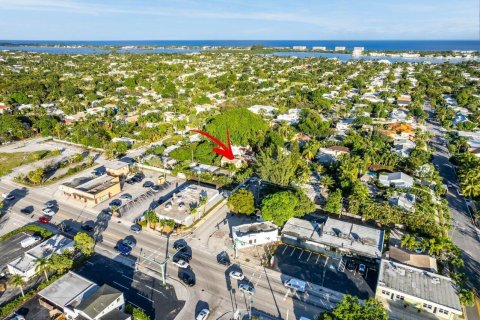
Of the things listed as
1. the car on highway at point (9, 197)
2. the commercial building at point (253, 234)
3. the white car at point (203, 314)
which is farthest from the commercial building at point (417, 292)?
the car on highway at point (9, 197)

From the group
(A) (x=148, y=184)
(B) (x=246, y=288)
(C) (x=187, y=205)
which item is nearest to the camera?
(B) (x=246, y=288)

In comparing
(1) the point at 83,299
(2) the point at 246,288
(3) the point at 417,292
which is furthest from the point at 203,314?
(3) the point at 417,292

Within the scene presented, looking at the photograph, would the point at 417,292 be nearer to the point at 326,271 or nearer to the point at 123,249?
the point at 326,271

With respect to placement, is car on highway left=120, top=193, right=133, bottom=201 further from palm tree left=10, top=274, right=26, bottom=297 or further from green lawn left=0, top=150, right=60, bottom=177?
green lawn left=0, top=150, right=60, bottom=177

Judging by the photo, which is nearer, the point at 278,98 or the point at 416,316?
the point at 416,316

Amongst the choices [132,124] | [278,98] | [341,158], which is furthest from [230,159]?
[278,98]

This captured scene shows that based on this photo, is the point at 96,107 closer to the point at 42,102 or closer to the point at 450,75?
the point at 42,102
